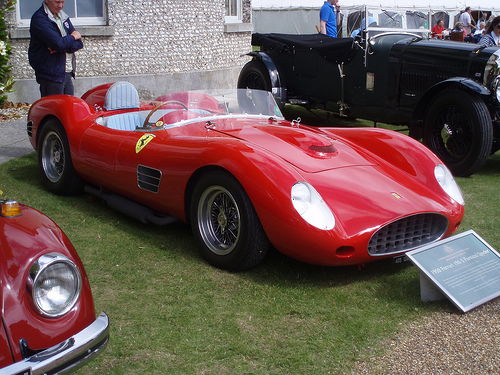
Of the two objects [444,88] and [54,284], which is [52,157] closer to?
[54,284]

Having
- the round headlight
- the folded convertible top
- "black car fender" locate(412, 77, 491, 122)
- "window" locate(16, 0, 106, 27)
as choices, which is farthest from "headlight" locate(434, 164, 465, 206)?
"window" locate(16, 0, 106, 27)

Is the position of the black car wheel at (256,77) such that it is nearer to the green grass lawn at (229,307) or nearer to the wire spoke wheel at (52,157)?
the wire spoke wheel at (52,157)

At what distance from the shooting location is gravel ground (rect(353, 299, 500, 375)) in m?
2.71

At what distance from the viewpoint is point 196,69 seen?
12289 mm

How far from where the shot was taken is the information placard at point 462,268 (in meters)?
3.20

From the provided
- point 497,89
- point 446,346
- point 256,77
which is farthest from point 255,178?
point 256,77

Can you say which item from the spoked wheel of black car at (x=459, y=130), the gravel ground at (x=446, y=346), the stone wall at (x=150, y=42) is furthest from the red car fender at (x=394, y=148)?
the stone wall at (x=150, y=42)

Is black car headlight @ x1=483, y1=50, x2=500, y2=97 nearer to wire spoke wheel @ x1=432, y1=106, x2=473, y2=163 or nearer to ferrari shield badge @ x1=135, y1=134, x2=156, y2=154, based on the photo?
wire spoke wheel @ x1=432, y1=106, x2=473, y2=163

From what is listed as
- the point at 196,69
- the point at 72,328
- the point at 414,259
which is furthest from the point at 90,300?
the point at 196,69

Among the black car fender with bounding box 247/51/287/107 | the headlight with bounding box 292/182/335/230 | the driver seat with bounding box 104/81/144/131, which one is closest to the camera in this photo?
the headlight with bounding box 292/182/335/230

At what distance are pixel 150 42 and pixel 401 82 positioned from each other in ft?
18.9

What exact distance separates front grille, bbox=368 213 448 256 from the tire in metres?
2.95

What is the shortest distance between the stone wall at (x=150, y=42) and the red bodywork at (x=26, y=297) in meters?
8.61

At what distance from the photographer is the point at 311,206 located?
3396 mm
